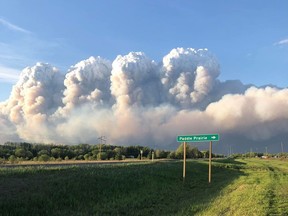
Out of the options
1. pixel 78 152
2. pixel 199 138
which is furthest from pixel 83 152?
pixel 199 138

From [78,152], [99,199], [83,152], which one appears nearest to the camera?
[99,199]

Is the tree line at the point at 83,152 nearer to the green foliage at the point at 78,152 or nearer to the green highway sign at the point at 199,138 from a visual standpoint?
the green foliage at the point at 78,152

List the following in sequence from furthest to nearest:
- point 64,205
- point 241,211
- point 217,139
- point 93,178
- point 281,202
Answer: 1. point 217,139
2. point 93,178
3. point 281,202
4. point 64,205
5. point 241,211

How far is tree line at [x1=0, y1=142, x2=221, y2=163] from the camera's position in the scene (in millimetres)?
104594

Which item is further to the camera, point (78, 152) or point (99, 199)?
point (78, 152)

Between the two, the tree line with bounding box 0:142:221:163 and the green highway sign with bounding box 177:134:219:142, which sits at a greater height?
the tree line with bounding box 0:142:221:163

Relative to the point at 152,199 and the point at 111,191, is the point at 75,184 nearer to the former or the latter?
the point at 111,191

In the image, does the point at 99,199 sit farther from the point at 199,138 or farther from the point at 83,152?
the point at 83,152

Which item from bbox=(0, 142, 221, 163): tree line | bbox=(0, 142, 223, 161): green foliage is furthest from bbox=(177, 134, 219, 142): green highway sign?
bbox=(0, 142, 223, 161): green foliage

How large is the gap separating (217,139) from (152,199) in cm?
1103

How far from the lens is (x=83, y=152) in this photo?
13688 centimetres

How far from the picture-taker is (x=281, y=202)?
20.2m

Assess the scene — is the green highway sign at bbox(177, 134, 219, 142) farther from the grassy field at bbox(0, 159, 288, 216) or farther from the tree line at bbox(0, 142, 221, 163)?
the tree line at bbox(0, 142, 221, 163)

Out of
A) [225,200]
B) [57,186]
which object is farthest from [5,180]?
[225,200]
